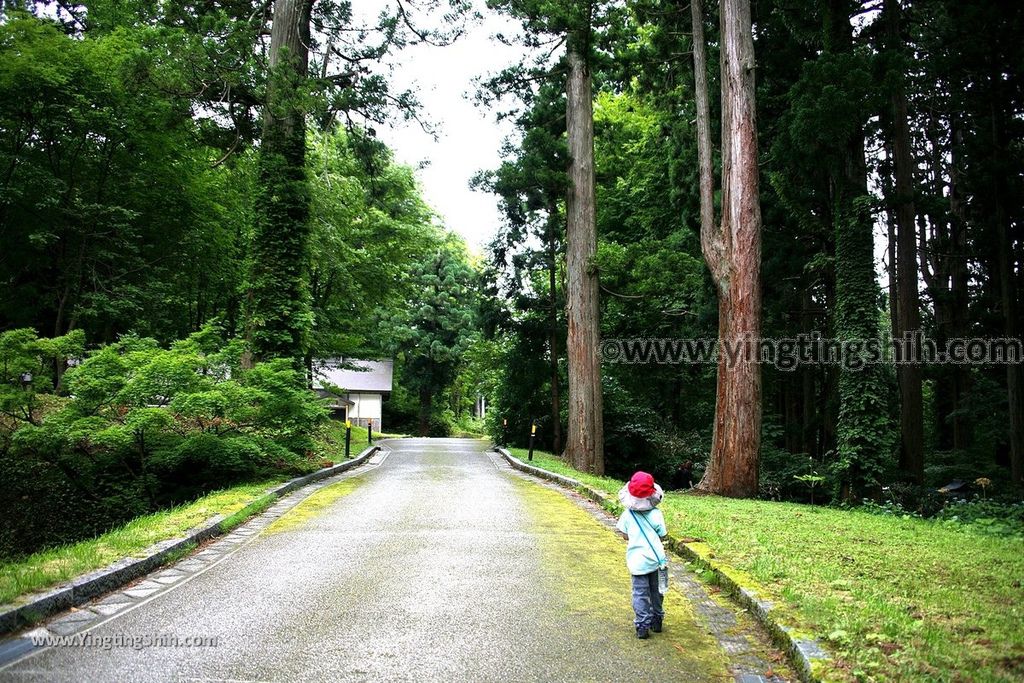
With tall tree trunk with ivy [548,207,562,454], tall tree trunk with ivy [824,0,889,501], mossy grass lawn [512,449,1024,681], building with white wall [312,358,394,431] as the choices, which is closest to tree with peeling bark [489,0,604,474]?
tall tree trunk with ivy [824,0,889,501]

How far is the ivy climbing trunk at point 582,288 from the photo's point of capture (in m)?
18.4

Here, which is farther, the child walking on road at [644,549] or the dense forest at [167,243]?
the dense forest at [167,243]

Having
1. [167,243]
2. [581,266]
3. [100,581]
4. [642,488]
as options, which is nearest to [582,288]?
[581,266]

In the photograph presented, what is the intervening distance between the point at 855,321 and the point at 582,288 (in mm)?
6484

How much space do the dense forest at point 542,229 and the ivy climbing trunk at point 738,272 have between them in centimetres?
7

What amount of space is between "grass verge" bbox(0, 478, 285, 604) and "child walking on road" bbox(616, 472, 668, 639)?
4394mm

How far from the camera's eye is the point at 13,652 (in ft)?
14.4

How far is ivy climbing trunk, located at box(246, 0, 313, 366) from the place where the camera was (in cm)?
1570

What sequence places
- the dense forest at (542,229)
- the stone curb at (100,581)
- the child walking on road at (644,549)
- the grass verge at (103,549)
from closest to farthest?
1. the stone curb at (100,581)
2. the child walking on road at (644,549)
3. the grass verge at (103,549)
4. the dense forest at (542,229)

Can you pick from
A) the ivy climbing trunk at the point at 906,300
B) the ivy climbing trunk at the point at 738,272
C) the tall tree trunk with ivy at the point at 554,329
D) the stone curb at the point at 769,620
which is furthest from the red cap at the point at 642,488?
the tall tree trunk with ivy at the point at 554,329

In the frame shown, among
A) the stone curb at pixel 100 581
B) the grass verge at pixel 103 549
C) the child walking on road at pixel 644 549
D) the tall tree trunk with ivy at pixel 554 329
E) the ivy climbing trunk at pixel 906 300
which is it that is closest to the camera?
the stone curb at pixel 100 581

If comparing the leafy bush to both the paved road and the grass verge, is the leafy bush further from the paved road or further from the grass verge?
the paved road

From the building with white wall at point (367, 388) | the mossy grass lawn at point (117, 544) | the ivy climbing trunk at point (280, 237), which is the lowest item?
the mossy grass lawn at point (117, 544)

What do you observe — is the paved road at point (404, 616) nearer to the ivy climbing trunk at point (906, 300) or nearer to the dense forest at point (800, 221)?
the dense forest at point (800, 221)
